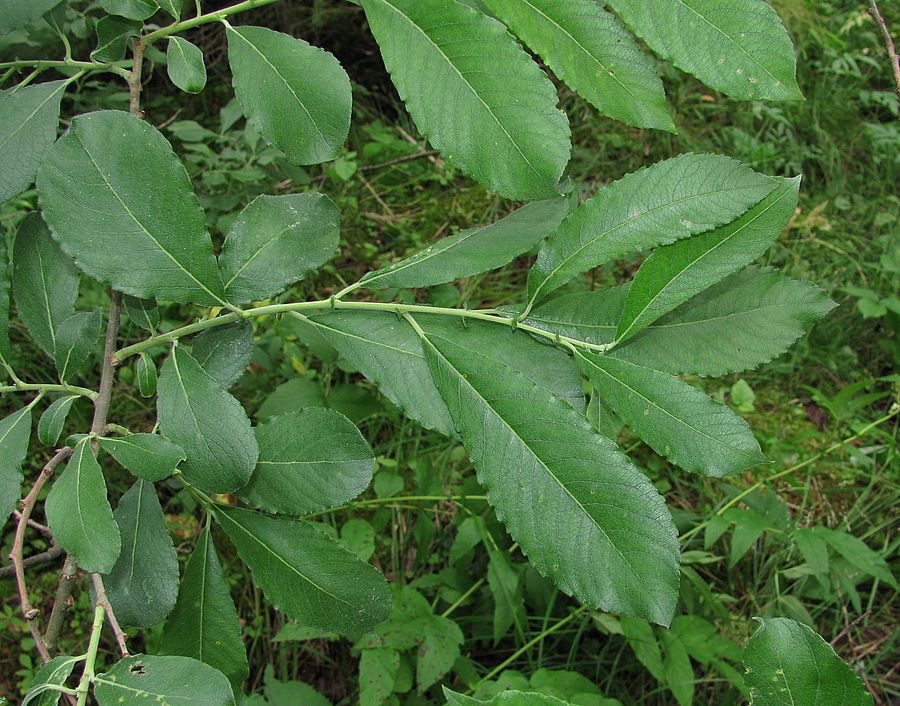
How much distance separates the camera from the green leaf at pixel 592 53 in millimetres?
678

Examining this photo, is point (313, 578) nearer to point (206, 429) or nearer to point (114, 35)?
point (206, 429)

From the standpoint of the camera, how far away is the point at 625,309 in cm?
75

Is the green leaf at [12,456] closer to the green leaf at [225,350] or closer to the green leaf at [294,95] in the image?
the green leaf at [225,350]

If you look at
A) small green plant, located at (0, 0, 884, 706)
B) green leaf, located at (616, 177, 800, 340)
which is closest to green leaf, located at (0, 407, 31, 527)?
small green plant, located at (0, 0, 884, 706)

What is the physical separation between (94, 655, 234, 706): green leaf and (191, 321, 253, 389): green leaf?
1.02ft

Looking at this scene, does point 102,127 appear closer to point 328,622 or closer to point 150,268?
point 150,268

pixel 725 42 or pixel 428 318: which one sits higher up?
pixel 725 42

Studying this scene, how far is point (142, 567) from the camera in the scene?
843mm

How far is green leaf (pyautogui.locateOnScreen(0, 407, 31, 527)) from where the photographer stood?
0.76m

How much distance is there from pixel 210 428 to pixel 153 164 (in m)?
0.26

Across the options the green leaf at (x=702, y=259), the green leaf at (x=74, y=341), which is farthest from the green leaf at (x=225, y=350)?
the green leaf at (x=702, y=259)

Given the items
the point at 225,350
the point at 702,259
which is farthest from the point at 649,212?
the point at 225,350

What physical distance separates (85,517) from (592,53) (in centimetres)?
64

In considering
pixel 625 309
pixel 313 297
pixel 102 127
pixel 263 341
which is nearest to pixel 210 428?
pixel 102 127
